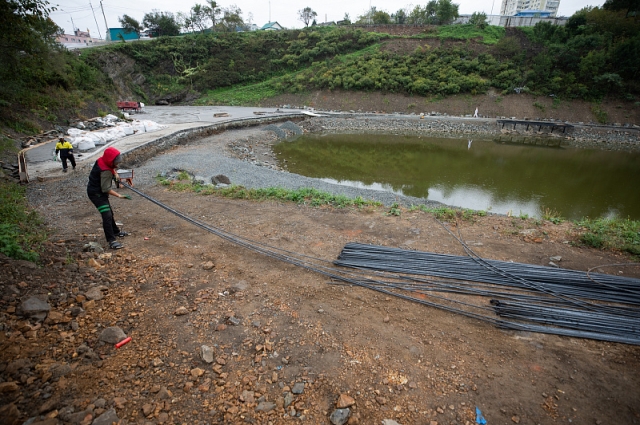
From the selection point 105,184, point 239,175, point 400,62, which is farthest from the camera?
point 400,62

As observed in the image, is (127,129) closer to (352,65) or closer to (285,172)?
(285,172)

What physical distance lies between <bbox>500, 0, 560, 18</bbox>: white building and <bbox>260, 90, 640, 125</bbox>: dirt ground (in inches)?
3774

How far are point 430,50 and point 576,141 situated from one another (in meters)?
17.6

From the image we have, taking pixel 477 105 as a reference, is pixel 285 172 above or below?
below

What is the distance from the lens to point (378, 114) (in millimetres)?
27469

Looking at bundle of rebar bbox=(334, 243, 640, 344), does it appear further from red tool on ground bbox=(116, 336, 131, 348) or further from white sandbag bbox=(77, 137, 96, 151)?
white sandbag bbox=(77, 137, 96, 151)

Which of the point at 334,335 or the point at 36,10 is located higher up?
the point at 36,10

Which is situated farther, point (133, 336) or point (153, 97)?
point (153, 97)

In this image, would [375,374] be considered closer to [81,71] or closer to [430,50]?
[81,71]

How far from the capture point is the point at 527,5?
100 metres

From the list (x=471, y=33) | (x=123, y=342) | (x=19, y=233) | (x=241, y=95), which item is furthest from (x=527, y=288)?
(x=471, y=33)

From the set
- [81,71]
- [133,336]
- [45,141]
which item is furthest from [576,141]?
[81,71]

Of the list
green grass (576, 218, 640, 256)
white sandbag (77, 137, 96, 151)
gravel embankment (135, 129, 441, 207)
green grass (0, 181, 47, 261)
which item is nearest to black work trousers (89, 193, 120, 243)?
green grass (0, 181, 47, 261)

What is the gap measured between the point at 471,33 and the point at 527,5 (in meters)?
98.3
